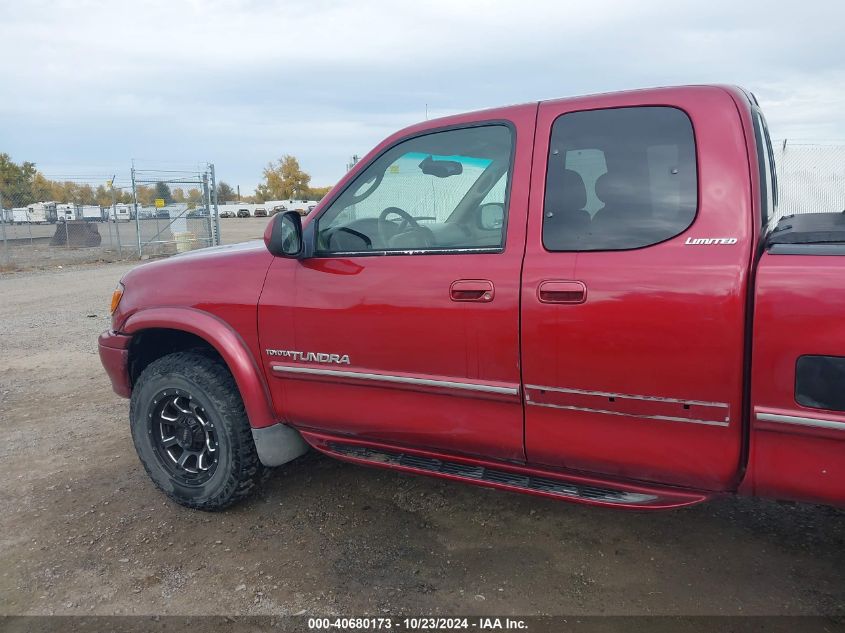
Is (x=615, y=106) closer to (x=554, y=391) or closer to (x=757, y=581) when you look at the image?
(x=554, y=391)

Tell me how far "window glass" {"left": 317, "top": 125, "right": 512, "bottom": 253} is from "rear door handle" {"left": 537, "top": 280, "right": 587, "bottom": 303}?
0.54 metres

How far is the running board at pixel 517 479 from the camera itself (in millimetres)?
2521

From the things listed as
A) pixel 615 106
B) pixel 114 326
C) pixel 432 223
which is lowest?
pixel 114 326

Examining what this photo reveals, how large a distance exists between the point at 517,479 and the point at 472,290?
0.83m

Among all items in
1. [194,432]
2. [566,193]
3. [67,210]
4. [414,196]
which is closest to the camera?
[566,193]

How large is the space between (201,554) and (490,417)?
158cm

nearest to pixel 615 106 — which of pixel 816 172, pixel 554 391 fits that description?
pixel 554 391

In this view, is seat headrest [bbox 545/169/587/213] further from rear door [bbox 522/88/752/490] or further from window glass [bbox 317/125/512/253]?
window glass [bbox 317/125/512/253]

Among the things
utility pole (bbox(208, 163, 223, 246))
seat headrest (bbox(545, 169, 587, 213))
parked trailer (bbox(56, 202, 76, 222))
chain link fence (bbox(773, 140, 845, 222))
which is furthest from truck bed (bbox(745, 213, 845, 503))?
parked trailer (bbox(56, 202, 76, 222))

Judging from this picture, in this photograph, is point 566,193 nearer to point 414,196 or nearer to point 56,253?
point 414,196

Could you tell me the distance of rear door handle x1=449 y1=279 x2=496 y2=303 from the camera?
8.59 feet

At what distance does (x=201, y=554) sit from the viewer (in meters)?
3.16

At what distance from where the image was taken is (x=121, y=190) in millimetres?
19531

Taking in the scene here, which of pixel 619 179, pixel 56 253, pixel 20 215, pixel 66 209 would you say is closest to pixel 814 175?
pixel 619 179
